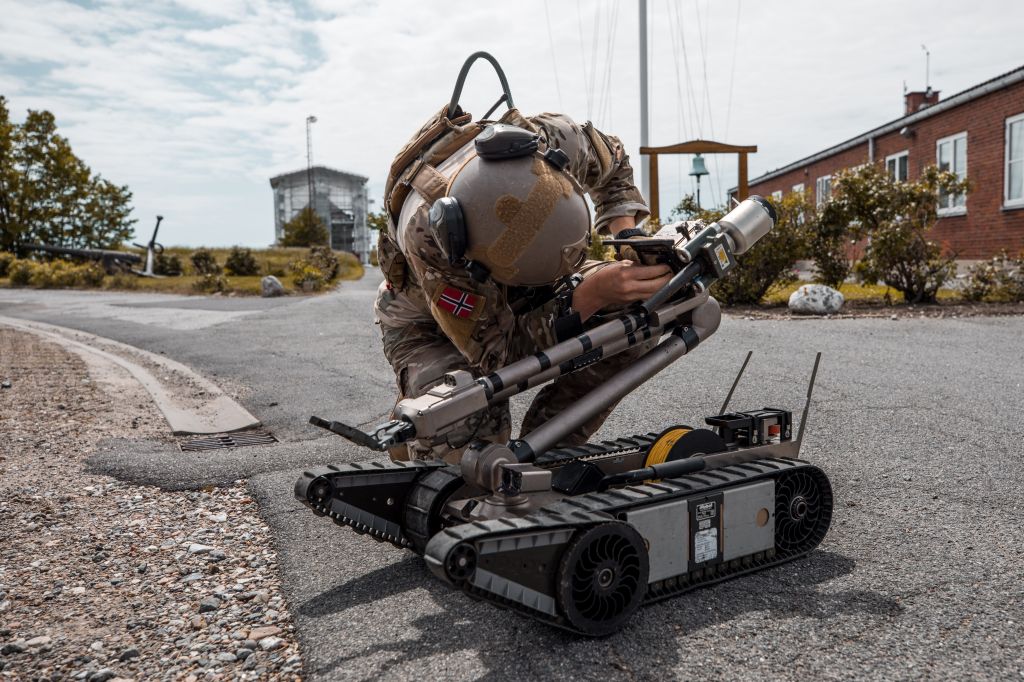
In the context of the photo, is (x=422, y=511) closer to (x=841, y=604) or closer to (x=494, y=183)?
(x=494, y=183)

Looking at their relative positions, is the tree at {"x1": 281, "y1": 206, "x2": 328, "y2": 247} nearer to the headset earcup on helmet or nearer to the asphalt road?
the asphalt road

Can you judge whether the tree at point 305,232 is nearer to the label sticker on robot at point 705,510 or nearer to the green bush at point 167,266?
the green bush at point 167,266

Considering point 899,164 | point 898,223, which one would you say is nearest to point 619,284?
point 898,223

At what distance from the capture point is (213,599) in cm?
305

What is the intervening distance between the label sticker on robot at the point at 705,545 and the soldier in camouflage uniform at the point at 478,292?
843mm

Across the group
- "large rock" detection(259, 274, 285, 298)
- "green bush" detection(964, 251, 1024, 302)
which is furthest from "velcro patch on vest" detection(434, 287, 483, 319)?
"large rock" detection(259, 274, 285, 298)

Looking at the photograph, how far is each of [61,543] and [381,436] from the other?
6.42 ft

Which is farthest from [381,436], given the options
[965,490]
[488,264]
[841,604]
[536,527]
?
[965,490]

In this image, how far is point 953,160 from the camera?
2139 centimetres

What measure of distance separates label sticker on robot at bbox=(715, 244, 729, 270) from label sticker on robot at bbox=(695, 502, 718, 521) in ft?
3.31

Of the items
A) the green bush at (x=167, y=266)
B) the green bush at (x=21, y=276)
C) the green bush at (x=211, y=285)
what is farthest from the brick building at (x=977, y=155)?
the green bush at (x=167, y=266)

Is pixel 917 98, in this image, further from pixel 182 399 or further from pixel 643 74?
pixel 182 399

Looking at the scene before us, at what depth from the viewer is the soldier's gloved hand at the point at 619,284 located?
3.31m

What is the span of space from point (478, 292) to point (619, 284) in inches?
22.6
